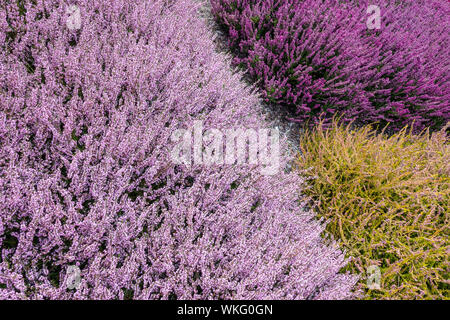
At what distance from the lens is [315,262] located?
60.7 inches

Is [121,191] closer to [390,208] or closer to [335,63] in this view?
[390,208]

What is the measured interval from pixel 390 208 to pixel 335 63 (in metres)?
1.37

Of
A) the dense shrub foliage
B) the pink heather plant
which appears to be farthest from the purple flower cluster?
the pink heather plant

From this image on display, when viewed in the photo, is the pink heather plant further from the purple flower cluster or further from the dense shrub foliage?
the purple flower cluster

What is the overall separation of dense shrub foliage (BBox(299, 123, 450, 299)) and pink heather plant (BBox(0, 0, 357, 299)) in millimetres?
347

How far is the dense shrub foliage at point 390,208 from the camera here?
1795 millimetres

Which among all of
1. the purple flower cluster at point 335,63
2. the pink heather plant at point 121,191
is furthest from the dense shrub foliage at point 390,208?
the purple flower cluster at point 335,63

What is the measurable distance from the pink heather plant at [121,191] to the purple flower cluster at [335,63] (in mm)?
921

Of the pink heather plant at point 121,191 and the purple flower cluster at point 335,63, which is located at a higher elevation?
the purple flower cluster at point 335,63

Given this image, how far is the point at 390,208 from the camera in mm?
1914

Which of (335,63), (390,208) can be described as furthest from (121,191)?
(335,63)

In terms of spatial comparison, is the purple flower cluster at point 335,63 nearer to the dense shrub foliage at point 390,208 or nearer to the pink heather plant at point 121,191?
→ the dense shrub foliage at point 390,208

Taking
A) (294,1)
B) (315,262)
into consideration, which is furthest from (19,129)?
(294,1)
